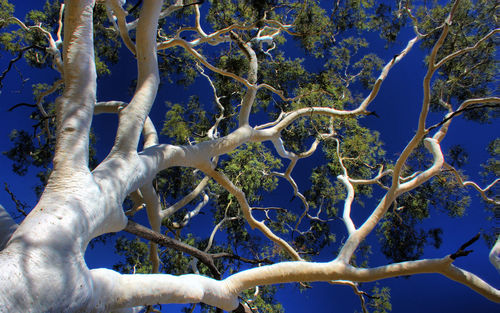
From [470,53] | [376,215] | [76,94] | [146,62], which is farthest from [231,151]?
[470,53]

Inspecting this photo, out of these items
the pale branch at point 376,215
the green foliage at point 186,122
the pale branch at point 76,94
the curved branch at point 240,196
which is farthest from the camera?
the green foliage at point 186,122

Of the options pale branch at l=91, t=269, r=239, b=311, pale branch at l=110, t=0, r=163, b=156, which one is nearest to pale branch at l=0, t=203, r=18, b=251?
pale branch at l=91, t=269, r=239, b=311

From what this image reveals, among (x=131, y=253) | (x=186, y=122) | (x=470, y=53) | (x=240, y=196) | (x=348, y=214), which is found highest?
(x=470, y=53)

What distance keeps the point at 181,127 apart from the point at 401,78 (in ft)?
47.5

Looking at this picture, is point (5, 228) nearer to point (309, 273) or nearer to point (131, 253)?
point (309, 273)

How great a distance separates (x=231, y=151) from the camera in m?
6.19

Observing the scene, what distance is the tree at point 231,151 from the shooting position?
2188 mm

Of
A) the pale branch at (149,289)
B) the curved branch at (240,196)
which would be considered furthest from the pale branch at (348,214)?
the pale branch at (149,289)

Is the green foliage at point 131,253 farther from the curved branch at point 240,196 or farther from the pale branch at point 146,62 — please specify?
the pale branch at point 146,62

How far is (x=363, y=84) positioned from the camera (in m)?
9.09

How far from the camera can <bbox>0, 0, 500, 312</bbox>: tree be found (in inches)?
86.1

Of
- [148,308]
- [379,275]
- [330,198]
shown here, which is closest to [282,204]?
[330,198]

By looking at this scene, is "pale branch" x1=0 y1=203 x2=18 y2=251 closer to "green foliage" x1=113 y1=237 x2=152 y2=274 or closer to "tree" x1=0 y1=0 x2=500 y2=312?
"tree" x1=0 y1=0 x2=500 y2=312

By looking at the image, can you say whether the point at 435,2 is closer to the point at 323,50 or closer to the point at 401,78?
the point at 323,50
